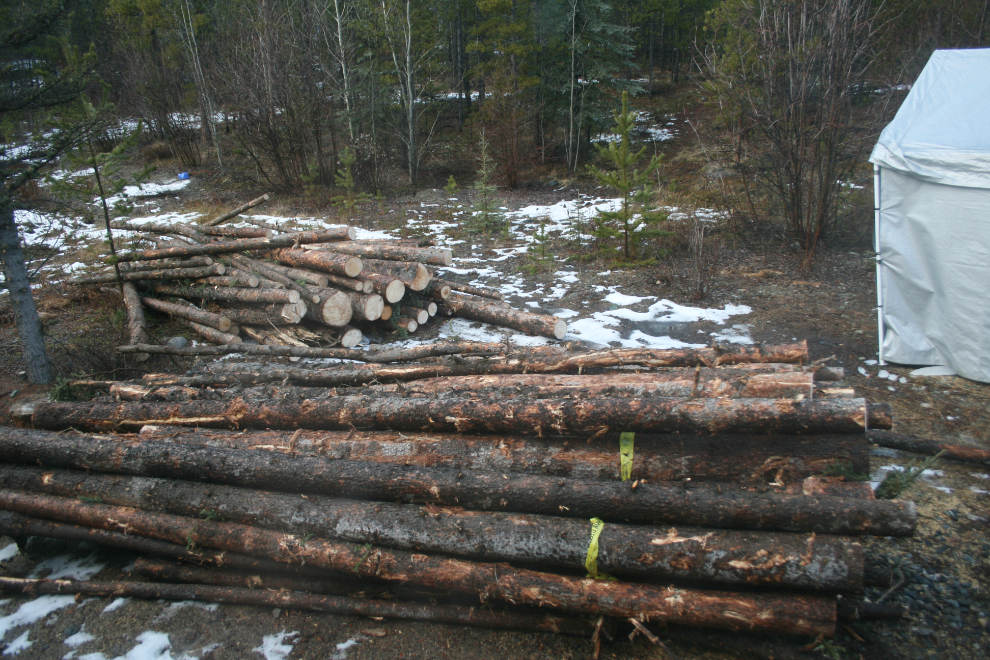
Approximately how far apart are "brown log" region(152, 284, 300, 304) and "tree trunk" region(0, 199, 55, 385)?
70.4 inches

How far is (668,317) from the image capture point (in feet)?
22.6

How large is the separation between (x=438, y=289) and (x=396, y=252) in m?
0.96

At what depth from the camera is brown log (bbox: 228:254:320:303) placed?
6.28 meters

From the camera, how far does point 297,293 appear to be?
6.18 metres

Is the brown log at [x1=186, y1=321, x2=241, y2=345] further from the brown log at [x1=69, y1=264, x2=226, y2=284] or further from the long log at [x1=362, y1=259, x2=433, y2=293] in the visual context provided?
the long log at [x1=362, y1=259, x2=433, y2=293]

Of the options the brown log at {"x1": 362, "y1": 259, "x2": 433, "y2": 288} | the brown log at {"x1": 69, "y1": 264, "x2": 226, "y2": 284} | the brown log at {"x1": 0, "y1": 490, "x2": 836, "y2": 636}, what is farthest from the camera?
the brown log at {"x1": 69, "y1": 264, "x2": 226, "y2": 284}

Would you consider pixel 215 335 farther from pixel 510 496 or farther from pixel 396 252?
pixel 510 496

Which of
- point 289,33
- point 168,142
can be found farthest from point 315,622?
point 168,142

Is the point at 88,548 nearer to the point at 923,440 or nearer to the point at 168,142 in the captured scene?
the point at 923,440

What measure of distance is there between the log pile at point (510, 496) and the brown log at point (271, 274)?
254 centimetres

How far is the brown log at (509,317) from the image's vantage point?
6.25 m

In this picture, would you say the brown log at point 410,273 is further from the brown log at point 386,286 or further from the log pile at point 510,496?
the log pile at point 510,496

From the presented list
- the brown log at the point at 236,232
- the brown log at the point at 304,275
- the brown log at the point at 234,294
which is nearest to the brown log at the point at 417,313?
the brown log at the point at 304,275

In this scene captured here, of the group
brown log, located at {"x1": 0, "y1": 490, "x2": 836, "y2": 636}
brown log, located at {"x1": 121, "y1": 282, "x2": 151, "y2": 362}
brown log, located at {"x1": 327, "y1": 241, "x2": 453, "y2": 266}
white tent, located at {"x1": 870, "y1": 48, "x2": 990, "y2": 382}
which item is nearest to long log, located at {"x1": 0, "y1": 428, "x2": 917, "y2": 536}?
brown log, located at {"x1": 0, "y1": 490, "x2": 836, "y2": 636}
